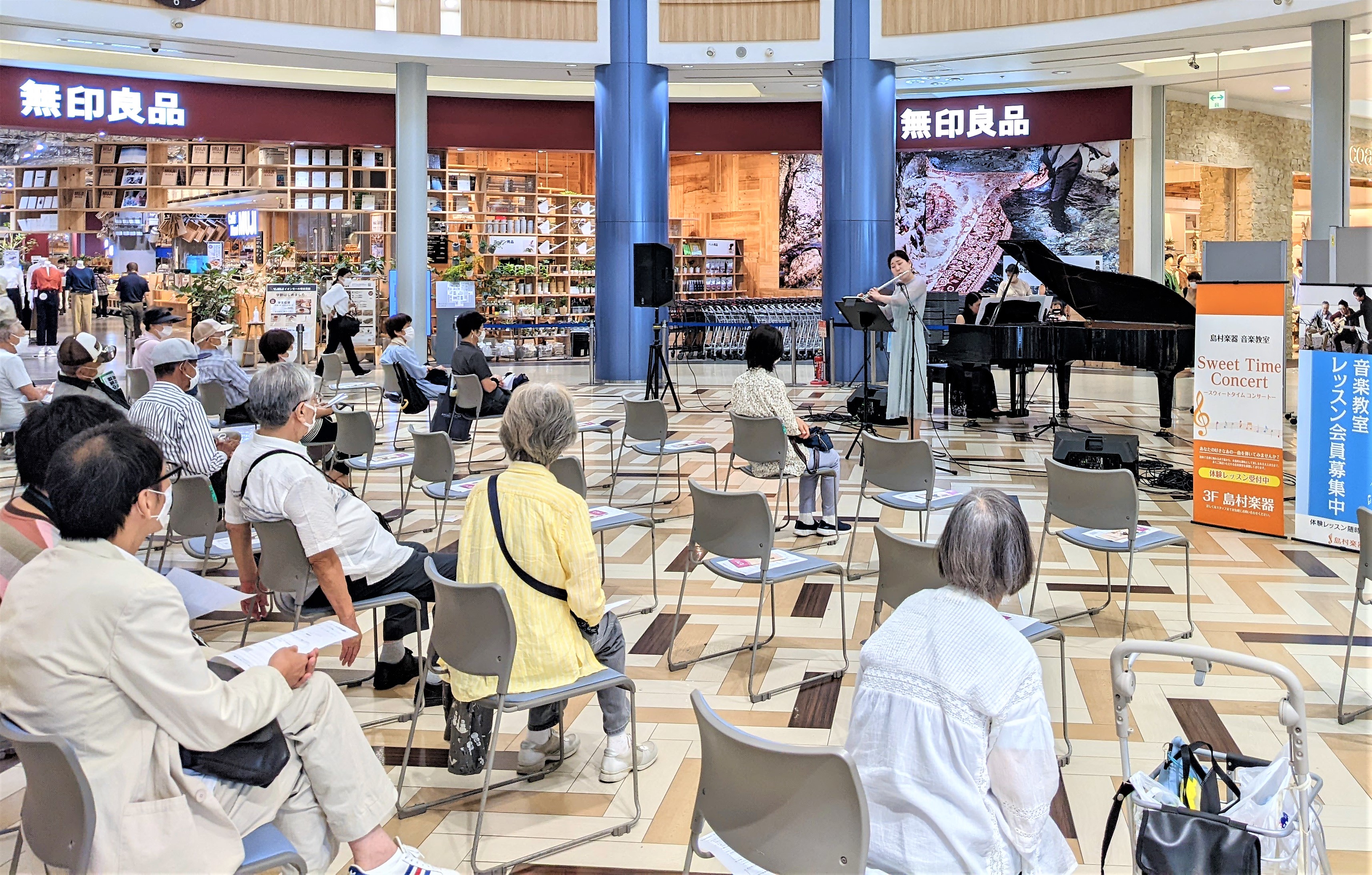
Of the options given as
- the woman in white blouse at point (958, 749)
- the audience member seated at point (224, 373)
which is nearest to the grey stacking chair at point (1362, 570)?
the woman in white blouse at point (958, 749)

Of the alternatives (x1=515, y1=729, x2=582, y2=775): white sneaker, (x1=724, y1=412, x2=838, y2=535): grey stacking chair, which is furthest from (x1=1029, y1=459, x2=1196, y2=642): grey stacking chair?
(x1=515, y1=729, x2=582, y2=775): white sneaker

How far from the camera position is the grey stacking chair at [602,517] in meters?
4.51

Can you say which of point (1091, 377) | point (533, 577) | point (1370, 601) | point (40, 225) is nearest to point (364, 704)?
point (533, 577)

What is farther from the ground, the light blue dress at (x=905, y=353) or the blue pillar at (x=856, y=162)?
the blue pillar at (x=856, y=162)

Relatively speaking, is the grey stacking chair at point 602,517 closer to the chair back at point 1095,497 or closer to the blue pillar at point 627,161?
the chair back at point 1095,497

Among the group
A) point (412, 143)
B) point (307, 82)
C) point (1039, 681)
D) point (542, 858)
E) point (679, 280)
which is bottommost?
point (542, 858)

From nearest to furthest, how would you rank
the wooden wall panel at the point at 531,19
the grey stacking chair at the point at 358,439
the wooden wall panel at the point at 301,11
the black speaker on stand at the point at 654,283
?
1. the grey stacking chair at the point at 358,439
2. the black speaker on stand at the point at 654,283
3. the wooden wall panel at the point at 301,11
4. the wooden wall panel at the point at 531,19

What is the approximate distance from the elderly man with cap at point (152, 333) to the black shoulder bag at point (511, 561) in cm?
540

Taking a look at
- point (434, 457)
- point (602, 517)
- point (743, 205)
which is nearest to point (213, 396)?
point (434, 457)

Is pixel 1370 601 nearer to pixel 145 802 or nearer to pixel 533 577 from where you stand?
pixel 533 577

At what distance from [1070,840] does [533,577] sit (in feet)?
5.09

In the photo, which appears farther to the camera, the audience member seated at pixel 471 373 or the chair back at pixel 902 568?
the audience member seated at pixel 471 373

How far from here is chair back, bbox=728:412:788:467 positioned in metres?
5.98

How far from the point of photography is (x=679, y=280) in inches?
776
